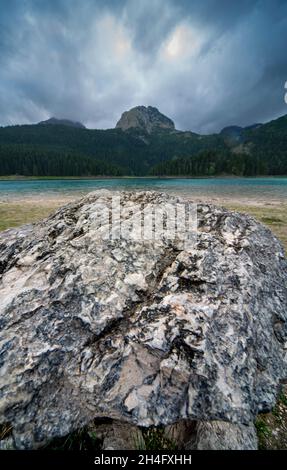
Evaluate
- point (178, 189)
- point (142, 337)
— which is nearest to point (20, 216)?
point (142, 337)

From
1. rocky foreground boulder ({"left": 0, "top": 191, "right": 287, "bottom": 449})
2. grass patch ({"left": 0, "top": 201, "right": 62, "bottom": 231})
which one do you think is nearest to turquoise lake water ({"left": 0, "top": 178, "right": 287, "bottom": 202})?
grass patch ({"left": 0, "top": 201, "right": 62, "bottom": 231})

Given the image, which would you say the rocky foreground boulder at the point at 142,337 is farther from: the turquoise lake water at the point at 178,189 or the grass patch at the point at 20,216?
the turquoise lake water at the point at 178,189

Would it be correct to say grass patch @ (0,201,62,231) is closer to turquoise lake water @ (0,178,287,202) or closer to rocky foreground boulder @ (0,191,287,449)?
rocky foreground boulder @ (0,191,287,449)

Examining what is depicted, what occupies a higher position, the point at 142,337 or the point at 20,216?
the point at 142,337

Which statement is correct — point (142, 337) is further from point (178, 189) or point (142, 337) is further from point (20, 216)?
point (178, 189)

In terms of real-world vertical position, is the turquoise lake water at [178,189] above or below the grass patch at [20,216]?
below

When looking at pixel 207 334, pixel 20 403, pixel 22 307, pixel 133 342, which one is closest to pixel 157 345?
pixel 133 342

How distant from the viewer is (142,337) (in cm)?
268

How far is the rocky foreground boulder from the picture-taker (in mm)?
2389

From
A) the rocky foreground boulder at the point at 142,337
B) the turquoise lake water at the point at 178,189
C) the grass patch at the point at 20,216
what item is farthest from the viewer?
the turquoise lake water at the point at 178,189

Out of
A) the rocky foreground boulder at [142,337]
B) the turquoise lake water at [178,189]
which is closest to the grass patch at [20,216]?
the rocky foreground boulder at [142,337]

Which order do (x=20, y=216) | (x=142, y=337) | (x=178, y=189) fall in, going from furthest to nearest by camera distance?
(x=178, y=189) < (x=20, y=216) < (x=142, y=337)

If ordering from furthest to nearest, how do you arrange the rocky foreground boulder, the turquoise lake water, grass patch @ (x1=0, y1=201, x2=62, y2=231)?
the turquoise lake water, grass patch @ (x1=0, y1=201, x2=62, y2=231), the rocky foreground boulder

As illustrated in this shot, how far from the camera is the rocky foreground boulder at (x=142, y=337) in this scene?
7.84 ft
